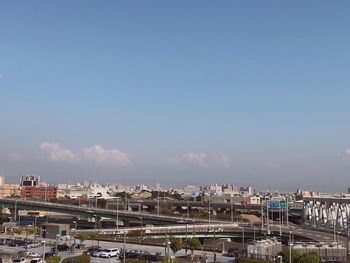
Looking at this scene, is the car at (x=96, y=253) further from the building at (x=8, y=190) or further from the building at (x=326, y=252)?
the building at (x=8, y=190)

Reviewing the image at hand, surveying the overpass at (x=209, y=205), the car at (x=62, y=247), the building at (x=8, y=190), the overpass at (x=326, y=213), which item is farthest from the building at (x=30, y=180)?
the car at (x=62, y=247)

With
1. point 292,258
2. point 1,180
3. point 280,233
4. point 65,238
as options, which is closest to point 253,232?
point 280,233

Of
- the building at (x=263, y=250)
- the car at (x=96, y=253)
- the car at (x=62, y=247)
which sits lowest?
the car at (x=62, y=247)

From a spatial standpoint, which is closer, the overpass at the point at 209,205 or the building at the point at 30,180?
the overpass at the point at 209,205

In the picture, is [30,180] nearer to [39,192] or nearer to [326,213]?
[39,192]

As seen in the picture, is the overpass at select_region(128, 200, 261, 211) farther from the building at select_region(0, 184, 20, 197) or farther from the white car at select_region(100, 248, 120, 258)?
the white car at select_region(100, 248, 120, 258)

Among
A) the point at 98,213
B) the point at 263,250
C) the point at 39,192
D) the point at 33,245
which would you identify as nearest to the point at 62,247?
the point at 33,245

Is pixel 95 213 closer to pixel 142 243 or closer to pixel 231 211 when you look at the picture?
pixel 231 211

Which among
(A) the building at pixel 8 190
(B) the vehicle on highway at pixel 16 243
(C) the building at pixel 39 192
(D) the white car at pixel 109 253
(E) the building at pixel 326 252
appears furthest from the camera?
(A) the building at pixel 8 190

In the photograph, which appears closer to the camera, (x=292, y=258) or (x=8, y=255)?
(x=292, y=258)
